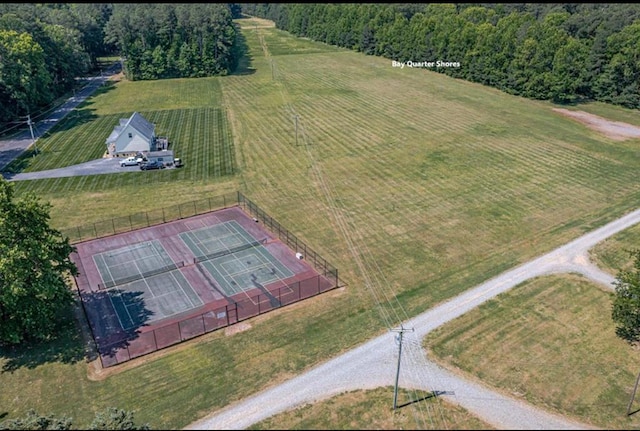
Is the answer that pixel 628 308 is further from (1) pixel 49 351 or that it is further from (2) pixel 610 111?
(2) pixel 610 111

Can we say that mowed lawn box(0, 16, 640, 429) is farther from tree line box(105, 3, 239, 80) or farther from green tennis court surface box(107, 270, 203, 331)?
tree line box(105, 3, 239, 80)

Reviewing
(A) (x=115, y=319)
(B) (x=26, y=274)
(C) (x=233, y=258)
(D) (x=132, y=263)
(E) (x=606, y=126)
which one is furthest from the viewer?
(E) (x=606, y=126)

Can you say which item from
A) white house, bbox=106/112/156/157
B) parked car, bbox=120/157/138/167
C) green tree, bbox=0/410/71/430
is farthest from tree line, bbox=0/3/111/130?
green tree, bbox=0/410/71/430

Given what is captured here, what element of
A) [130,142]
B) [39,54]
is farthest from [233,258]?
[39,54]

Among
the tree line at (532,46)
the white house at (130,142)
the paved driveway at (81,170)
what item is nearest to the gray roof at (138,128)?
the white house at (130,142)

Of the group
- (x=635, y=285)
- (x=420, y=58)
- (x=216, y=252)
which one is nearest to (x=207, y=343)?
(x=216, y=252)

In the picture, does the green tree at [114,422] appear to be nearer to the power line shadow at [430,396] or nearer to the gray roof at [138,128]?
the power line shadow at [430,396]
